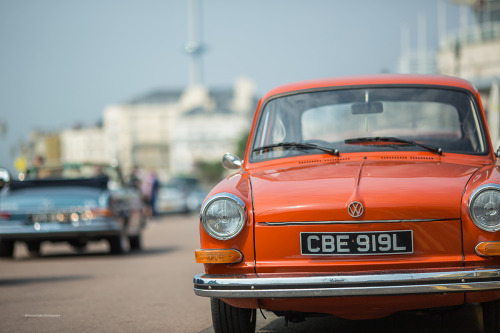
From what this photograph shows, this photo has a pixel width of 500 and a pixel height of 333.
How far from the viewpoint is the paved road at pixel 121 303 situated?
6.13 m

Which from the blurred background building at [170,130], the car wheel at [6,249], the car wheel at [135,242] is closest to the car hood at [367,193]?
the car wheel at [6,249]

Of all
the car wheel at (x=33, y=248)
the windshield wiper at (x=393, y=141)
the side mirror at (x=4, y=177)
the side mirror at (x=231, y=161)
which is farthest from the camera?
the car wheel at (x=33, y=248)

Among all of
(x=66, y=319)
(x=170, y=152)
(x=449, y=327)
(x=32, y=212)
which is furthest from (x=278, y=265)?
(x=170, y=152)

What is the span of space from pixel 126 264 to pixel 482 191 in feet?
26.4

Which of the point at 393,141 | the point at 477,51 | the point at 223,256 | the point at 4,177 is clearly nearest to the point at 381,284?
the point at 223,256

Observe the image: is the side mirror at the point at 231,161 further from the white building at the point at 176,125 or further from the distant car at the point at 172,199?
the white building at the point at 176,125

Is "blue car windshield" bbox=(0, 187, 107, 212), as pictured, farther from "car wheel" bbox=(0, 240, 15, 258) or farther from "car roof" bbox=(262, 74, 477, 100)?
"car roof" bbox=(262, 74, 477, 100)

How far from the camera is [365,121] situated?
243 inches

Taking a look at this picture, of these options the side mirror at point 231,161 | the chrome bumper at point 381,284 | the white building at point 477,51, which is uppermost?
the white building at point 477,51

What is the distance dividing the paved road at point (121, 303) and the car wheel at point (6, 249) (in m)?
0.23

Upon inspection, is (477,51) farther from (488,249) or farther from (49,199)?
(488,249)

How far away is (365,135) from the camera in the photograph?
20.4 feet

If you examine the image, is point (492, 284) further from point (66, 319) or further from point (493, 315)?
point (66, 319)

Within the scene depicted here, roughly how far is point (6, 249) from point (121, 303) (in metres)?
6.18
